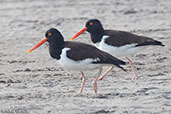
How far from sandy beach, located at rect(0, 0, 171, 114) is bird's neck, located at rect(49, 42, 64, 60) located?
59 centimetres

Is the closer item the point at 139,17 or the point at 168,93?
the point at 168,93

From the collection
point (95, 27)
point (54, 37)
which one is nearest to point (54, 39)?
point (54, 37)

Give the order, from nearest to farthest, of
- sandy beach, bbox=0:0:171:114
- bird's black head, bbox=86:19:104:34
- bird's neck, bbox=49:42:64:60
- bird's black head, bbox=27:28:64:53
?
1. sandy beach, bbox=0:0:171:114
2. bird's neck, bbox=49:42:64:60
3. bird's black head, bbox=27:28:64:53
4. bird's black head, bbox=86:19:104:34

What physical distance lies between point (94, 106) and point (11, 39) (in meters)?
5.90

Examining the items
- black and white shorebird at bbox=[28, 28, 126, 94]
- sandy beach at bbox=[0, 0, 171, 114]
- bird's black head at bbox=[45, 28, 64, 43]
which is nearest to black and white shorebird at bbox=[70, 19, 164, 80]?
sandy beach at bbox=[0, 0, 171, 114]

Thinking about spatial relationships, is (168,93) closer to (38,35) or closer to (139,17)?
(38,35)

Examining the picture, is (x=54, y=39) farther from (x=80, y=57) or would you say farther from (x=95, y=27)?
(x=95, y=27)

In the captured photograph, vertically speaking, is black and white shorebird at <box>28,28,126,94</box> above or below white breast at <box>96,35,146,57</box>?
above

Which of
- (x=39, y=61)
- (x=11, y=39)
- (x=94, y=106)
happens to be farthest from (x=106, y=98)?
(x=11, y=39)

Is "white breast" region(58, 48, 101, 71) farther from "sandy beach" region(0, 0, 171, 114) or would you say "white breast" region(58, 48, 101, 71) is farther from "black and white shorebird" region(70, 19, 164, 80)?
"black and white shorebird" region(70, 19, 164, 80)

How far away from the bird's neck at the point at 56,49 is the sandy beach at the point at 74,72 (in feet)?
1.94

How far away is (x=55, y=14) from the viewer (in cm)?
1512

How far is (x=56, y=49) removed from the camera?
774 centimetres

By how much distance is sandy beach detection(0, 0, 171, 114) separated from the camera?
6.96 m
